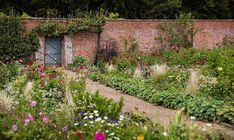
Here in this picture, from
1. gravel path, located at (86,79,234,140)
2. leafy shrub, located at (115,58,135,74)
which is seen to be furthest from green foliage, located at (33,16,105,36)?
gravel path, located at (86,79,234,140)

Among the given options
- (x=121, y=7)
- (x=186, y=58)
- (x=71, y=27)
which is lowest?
(x=186, y=58)

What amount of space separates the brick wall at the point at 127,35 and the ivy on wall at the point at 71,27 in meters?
0.27

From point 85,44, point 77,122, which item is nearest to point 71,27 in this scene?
point 85,44

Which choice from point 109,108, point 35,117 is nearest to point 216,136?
point 109,108

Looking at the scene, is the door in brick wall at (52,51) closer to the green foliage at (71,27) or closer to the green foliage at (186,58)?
the green foliage at (71,27)

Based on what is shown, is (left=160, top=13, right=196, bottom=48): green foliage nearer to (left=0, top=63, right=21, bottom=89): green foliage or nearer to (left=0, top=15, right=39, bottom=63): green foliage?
(left=0, top=15, right=39, bottom=63): green foliage

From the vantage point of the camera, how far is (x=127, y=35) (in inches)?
845

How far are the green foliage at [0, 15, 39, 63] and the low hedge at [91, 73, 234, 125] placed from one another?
6626 mm

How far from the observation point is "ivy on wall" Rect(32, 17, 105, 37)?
19.6 meters

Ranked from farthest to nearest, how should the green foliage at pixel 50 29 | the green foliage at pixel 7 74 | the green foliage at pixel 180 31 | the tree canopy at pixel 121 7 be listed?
the tree canopy at pixel 121 7 < the green foliage at pixel 180 31 < the green foliage at pixel 50 29 < the green foliage at pixel 7 74

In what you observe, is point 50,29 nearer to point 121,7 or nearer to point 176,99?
point 121,7

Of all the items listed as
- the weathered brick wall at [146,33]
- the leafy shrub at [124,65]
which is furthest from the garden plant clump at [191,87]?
the weathered brick wall at [146,33]

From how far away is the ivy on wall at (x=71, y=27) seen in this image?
19.6m

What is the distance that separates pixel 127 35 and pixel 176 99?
11774 mm
